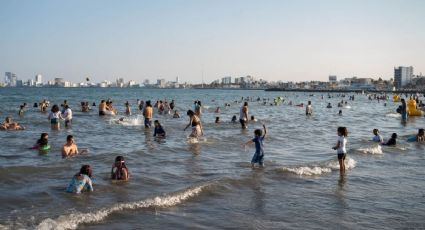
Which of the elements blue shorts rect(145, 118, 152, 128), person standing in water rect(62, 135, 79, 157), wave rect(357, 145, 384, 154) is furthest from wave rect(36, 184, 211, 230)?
blue shorts rect(145, 118, 152, 128)

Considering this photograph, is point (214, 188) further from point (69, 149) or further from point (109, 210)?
point (69, 149)

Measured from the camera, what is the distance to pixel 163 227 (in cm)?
771

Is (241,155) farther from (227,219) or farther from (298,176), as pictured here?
(227,219)

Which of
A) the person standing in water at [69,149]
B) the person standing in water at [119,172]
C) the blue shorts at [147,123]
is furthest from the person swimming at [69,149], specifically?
the blue shorts at [147,123]

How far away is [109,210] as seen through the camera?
8516mm

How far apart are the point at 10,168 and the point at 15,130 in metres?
11.6

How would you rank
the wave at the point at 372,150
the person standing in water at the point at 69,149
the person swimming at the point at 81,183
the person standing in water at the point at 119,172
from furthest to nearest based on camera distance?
the wave at the point at 372,150 < the person standing in water at the point at 69,149 < the person standing in water at the point at 119,172 < the person swimming at the point at 81,183

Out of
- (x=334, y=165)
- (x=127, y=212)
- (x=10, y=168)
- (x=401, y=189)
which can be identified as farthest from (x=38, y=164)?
(x=401, y=189)

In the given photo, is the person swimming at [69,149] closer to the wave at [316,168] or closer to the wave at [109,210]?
the wave at [109,210]

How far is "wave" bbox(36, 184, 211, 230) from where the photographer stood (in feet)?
Result: 24.9

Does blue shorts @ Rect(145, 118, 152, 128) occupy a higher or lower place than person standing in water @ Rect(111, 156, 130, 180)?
higher

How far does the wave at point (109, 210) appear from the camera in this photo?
759 cm

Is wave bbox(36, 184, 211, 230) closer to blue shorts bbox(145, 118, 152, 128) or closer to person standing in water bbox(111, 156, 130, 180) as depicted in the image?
person standing in water bbox(111, 156, 130, 180)

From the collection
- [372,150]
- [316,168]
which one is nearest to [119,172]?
[316,168]
